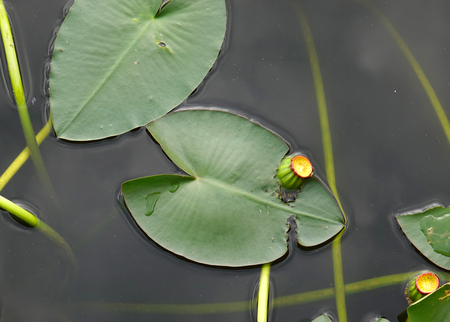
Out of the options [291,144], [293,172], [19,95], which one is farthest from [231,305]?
[19,95]

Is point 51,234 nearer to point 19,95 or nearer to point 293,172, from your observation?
point 19,95

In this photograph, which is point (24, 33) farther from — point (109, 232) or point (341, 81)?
point (341, 81)

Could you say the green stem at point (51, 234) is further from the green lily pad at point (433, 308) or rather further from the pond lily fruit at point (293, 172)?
the green lily pad at point (433, 308)

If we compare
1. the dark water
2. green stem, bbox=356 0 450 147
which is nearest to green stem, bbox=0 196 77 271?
the dark water

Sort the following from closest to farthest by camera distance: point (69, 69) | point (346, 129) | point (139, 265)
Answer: point (69, 69) < point (139, 265) < point (346, 129)

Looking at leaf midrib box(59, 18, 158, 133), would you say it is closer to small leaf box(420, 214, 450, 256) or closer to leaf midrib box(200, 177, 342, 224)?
leaf midrib box(200, 177, 342, 224)

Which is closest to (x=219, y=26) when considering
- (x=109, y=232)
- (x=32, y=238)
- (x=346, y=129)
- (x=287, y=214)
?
(x=346, y=129)

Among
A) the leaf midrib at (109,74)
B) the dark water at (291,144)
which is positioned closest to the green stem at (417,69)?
the dark water at (291,144)
